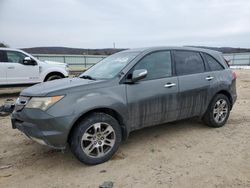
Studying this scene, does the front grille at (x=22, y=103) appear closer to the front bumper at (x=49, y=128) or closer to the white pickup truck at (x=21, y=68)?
the front bumper at (x=49, y=128)

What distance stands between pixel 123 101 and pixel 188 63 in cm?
175

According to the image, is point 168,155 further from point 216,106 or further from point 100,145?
point 216,106

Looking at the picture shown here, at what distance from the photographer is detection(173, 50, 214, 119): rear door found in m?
5.16

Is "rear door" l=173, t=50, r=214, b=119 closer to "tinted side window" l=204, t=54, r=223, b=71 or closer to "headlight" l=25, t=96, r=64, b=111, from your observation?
"tinted side window" l=204, t=54, r=223, b=71

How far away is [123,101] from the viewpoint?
438 centimetres

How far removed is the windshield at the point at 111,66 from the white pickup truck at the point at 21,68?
600 centimetres

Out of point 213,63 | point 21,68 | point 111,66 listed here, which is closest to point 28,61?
point 21,68

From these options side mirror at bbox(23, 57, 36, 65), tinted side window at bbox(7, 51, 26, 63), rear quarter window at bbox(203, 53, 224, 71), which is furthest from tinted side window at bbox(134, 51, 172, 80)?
tinted side window at bbox(7, 51, 26, 63)

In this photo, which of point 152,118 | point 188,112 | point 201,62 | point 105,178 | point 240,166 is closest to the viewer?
point 105,178

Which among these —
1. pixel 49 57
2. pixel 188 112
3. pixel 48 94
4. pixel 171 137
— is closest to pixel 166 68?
pixel 188 112

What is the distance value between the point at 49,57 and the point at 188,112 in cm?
1663

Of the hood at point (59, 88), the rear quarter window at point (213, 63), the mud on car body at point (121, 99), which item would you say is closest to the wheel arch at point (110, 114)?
the mud on car body at point (121, 99)

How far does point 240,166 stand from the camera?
4.00 metres

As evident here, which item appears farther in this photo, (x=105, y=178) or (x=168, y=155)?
(x=168, y=155)
